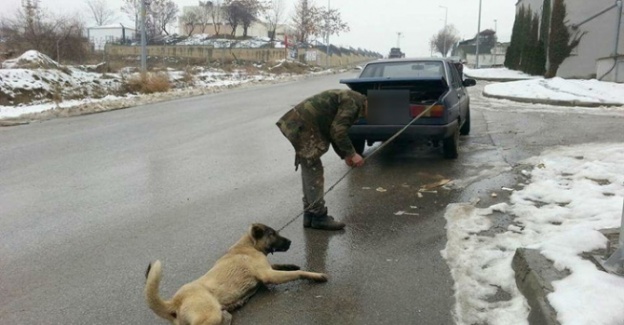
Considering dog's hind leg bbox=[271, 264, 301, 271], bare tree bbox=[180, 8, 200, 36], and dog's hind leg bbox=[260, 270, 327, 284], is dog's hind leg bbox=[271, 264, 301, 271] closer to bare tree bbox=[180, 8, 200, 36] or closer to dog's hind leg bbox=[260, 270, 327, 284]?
dog's hind leg bbox=[260, 270, 327, 284]

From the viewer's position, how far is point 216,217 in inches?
228

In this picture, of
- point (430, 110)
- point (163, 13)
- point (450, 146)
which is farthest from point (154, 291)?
point (163, 13)

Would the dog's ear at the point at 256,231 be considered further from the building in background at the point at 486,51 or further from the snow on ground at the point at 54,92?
the building in background at the point at 486,51

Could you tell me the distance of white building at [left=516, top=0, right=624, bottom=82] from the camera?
957 inches

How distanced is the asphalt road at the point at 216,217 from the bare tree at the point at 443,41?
301ft

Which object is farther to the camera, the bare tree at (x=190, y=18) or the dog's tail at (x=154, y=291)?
the bare tree at (x=190, y=18)

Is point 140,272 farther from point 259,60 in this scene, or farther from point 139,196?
point 259,60

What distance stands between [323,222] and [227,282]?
1.85 m

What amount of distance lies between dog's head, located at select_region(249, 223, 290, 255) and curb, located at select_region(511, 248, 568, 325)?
1.77 metres

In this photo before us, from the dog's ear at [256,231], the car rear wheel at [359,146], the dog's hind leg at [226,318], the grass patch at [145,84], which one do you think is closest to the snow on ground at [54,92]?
the grass patch at [145,84]

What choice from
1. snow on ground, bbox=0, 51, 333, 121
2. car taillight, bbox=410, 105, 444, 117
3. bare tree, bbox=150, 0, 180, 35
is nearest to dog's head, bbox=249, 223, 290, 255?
car taillight, bbox=410, 105, 444, 117

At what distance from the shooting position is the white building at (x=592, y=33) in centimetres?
2431

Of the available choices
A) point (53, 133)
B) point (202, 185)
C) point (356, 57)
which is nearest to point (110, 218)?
point (202, 185)

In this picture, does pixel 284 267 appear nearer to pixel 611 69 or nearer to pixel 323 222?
pixel 323 222
